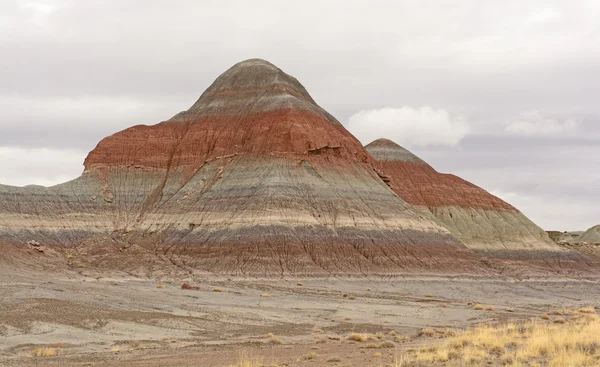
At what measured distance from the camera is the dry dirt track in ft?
92.2

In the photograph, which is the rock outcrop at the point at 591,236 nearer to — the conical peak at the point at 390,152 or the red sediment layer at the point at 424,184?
the red sediment layer at the point at 424,184

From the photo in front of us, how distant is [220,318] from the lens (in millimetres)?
41719

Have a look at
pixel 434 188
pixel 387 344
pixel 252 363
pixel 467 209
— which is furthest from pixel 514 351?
pixel 434 188

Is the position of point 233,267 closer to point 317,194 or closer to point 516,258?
point 317,194

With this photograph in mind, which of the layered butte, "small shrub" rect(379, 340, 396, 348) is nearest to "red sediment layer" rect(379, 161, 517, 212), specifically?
the layered butte

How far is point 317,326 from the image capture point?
39781 mm

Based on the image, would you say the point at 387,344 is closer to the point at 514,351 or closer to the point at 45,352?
the point at 514,351

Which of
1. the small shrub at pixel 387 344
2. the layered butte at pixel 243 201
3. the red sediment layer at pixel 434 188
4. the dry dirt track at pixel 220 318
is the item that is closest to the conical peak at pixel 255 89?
the layered butte at pixel 243 201

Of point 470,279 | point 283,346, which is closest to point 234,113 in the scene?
point 470,279

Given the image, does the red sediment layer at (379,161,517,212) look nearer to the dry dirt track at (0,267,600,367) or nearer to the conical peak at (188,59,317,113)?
the conical peak at (188,59,317,113)

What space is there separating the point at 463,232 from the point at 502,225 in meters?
9.28

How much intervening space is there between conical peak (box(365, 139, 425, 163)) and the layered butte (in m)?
24.0

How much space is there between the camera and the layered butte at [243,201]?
295 ft

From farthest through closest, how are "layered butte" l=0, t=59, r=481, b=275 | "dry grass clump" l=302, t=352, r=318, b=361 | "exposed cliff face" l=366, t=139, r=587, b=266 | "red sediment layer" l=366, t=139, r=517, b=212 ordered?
"red sediment layer" l=366, t=139, r=517, b=212
"exposed cliff face" l=366, t=139, r=587, b=266
"layered butte" l=0, t=59, r=481, b=275
"dry grass clump" l=302, t=352, r=318, b=361
